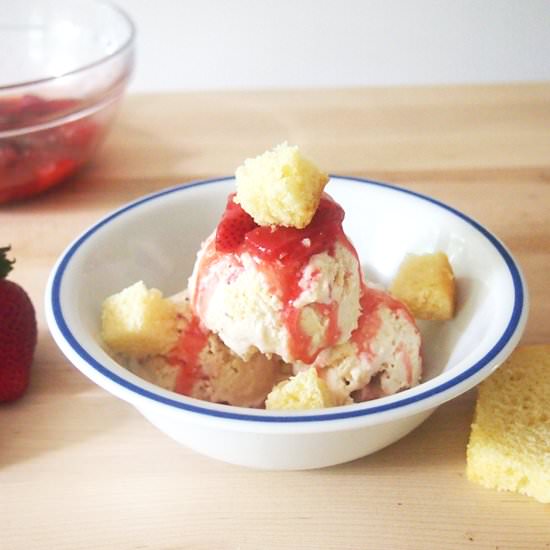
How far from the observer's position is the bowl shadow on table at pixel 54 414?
89 centimetres

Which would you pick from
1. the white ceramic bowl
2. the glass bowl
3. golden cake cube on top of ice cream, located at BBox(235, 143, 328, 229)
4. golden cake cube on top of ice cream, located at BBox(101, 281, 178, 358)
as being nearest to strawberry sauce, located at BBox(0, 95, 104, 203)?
the glass bowl

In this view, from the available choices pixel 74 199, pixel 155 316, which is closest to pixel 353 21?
pixel 74 199

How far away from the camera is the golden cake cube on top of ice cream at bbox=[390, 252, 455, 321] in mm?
925

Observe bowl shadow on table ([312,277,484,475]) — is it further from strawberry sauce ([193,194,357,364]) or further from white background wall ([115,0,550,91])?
white background wall ([115,0,550,91])

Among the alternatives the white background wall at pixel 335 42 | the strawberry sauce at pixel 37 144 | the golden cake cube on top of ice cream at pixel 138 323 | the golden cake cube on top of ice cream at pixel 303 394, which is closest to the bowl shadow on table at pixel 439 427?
the golden cake cube on top of ice cream at pixel 303 394

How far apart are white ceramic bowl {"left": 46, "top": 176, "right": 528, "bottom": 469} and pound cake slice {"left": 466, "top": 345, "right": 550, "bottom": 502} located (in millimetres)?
65

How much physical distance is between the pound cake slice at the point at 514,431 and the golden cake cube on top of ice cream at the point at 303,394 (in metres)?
0.17

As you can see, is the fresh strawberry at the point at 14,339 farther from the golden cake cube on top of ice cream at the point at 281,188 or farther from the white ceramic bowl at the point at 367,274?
the golden cake cube on top of ice cream at the point at 281,188

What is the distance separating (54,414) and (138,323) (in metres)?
0.19

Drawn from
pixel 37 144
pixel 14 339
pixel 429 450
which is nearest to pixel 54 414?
pixel 14 339

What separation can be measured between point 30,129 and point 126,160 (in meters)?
0.27

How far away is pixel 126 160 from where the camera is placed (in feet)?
5.31

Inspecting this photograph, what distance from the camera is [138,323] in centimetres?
86

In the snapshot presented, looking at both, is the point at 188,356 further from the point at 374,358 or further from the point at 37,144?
the point at 37,144
